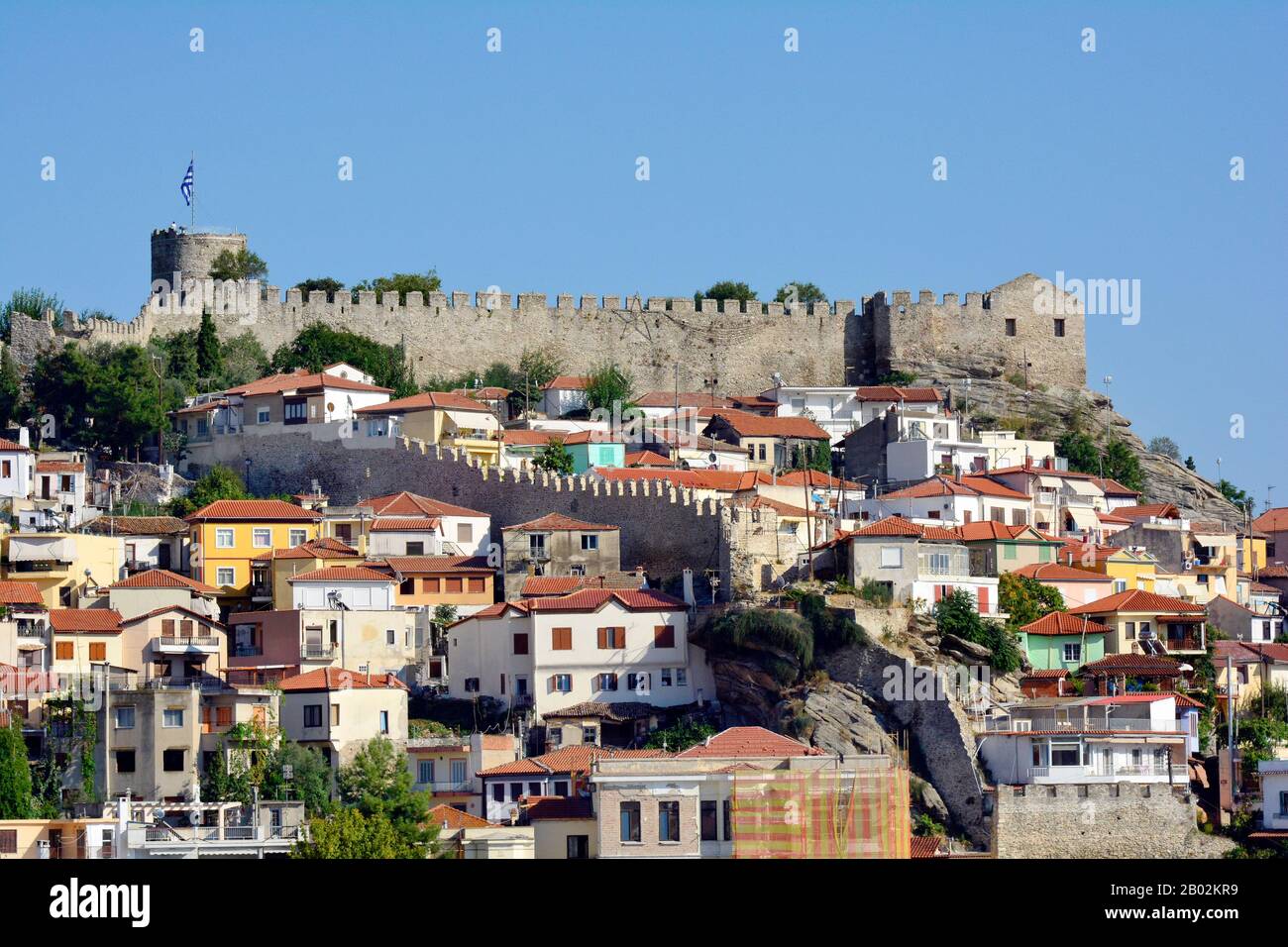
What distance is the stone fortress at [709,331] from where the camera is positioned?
63000 millimetres

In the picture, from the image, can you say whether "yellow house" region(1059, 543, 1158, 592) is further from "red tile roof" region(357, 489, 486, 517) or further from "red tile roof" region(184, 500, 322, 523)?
"red tile roof" region(184, 500, 322, 523)

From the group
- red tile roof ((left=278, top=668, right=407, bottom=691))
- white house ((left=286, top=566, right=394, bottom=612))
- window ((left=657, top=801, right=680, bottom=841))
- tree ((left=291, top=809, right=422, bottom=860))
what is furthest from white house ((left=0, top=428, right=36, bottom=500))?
window ((left=657, top=801, right=680, bottom=841))

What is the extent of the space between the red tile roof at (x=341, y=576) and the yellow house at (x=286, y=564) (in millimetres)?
395

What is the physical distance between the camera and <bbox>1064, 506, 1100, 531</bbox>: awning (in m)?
53.0

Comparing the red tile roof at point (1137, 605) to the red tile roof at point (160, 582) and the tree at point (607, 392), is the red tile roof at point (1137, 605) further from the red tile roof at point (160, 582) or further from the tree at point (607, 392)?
the tree at point (607, 392)

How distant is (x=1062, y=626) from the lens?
43.2m

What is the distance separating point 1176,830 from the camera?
36656mm

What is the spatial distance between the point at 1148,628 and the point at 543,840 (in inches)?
696

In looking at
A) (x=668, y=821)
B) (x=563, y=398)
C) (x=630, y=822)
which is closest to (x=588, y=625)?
(x=630, y=822)

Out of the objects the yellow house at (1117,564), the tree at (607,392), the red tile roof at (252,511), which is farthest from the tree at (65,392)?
the yellow house at (1117,564)

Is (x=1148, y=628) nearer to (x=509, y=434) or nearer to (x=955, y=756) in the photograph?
(x=955, y=756)

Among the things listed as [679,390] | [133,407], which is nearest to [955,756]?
[133,407]

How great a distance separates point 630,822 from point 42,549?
19685 millimetres

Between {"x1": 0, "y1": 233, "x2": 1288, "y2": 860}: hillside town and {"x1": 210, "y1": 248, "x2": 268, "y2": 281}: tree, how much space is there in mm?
6483
